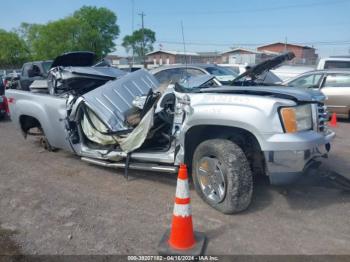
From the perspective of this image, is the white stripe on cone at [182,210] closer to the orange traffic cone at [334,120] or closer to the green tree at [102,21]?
the orange traffic cone at [334,120]

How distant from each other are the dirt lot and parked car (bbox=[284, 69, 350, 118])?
5.41 meters

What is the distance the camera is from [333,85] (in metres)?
10.5

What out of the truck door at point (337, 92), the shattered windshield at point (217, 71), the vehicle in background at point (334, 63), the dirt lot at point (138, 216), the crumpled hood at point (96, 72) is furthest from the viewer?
the vehicle in background at point (334, 63)

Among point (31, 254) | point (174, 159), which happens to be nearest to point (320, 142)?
point (174, 159)

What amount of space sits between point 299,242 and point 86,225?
83.0 inches

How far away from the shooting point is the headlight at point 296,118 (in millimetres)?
3482

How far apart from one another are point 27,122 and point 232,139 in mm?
4192

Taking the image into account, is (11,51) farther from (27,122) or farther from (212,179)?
(212,179)

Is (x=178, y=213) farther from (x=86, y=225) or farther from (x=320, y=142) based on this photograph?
(x=320, y=142)

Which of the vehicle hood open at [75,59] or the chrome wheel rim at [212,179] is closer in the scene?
the chrome wheel rim at [212,179]

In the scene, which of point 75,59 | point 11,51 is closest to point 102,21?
point 11,51

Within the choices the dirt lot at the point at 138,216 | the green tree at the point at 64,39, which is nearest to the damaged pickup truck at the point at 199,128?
the dirt lot at the point at 138,216

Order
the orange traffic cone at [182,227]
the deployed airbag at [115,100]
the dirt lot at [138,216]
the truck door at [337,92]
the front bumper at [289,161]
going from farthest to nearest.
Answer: the truck door at [337,92], the deployed airbag at [115,100], the front bumper at [289,161], the dirt lot at [138,216], the orange traffic cone at [182,227]

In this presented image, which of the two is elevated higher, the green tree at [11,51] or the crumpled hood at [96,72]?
the green tree at [11,51]
